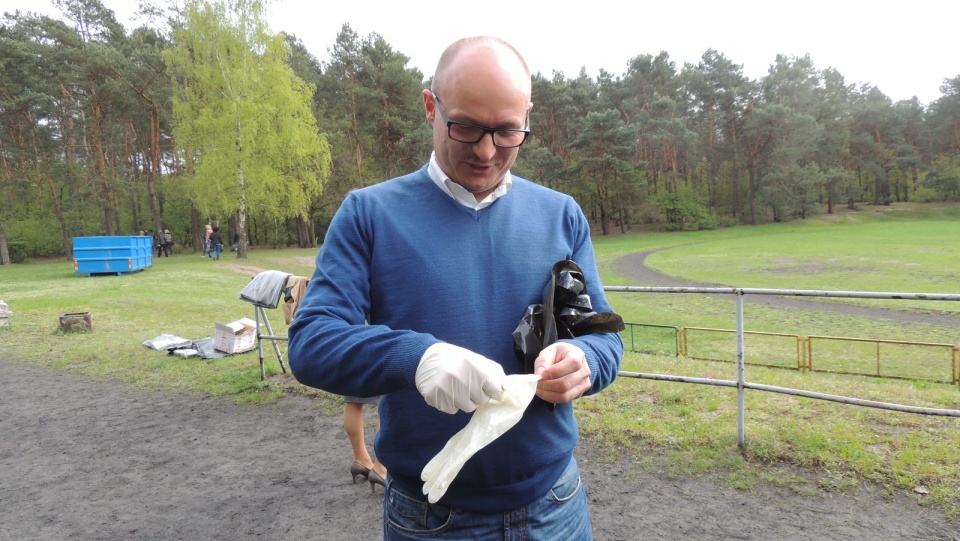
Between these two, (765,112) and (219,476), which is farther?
(765,112)

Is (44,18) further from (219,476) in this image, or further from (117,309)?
(219,476)

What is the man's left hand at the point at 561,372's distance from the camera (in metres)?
1.30

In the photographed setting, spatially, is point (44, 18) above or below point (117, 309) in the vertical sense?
above

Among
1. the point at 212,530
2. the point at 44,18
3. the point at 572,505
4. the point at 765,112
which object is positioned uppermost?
the point at 44,18

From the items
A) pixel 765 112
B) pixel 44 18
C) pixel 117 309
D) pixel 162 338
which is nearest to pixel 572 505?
pixel 162 338

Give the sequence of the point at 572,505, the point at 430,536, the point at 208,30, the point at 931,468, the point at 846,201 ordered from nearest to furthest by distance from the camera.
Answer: the point at 430,536 → the point at 572,505 → the point at 931,468 → the point at 208,30 → the point at 846,201

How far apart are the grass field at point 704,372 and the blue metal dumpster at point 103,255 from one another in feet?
2.00

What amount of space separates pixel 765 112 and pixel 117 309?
53.2 meters

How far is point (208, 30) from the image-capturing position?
28.3 metres

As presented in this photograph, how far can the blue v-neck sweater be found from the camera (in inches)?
55.2

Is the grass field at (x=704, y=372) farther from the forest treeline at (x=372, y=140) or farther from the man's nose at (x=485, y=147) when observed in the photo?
the forest treeline at (x=372, y=140)

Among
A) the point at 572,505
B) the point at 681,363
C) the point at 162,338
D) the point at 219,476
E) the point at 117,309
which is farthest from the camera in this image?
the point at 117,309

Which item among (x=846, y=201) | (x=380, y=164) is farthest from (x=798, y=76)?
(x=380, y=164)

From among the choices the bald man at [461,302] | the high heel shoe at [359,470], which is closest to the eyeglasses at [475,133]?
the bald man at [461,302]
